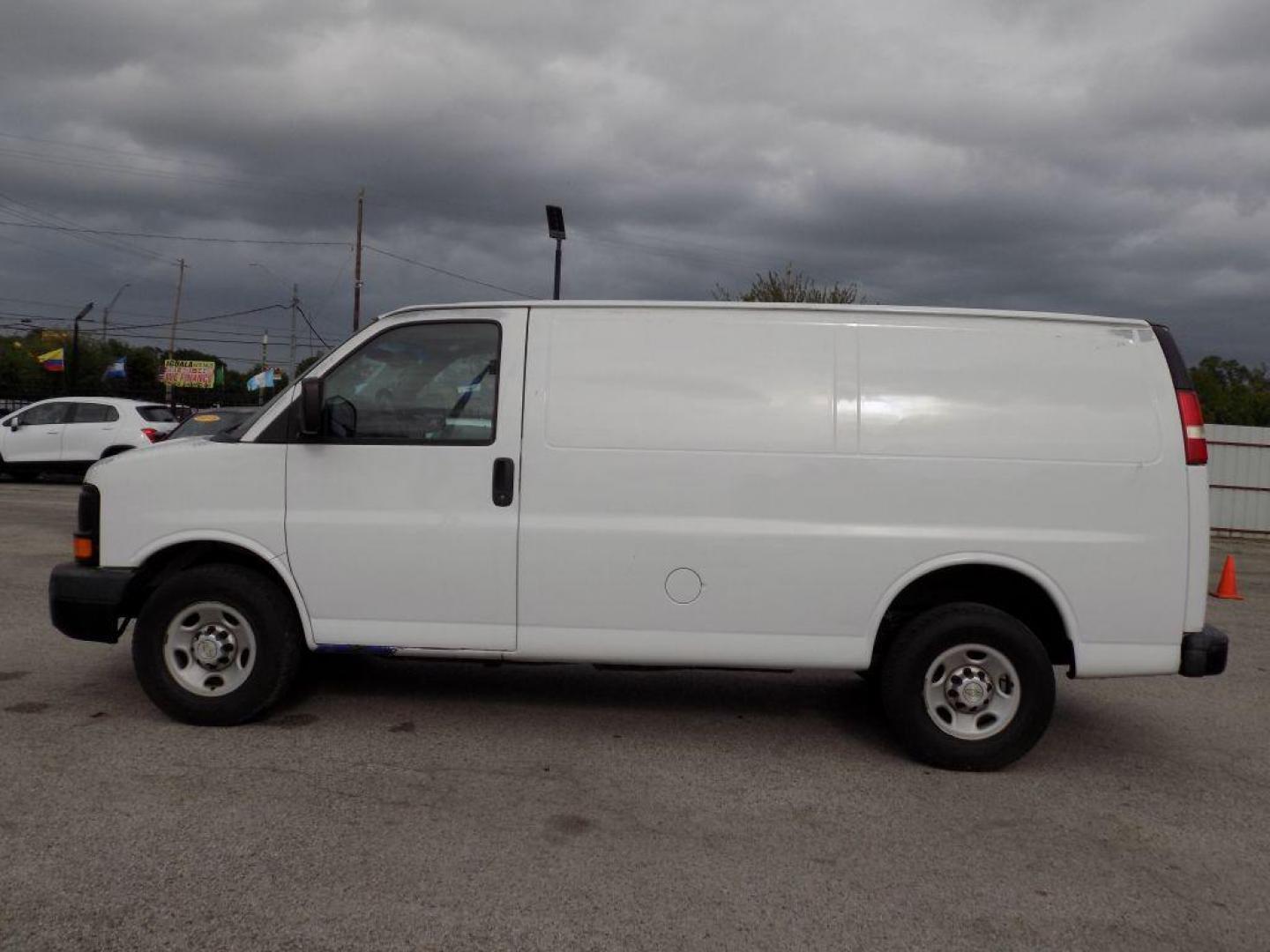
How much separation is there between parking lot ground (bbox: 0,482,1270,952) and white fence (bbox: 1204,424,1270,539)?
1537 cm

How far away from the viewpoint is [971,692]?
501 cm

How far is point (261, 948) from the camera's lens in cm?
321

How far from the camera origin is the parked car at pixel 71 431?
2028cm

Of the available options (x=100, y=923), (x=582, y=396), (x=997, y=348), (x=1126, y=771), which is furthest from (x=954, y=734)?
(x=100, y=923)

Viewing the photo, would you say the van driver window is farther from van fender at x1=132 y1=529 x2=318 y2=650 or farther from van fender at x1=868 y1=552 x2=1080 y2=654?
van fender at x1=868 y1=552 x2=1080 y2=654

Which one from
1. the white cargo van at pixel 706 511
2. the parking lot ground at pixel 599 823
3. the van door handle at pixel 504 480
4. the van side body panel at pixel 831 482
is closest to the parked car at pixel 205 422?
the parking lot ground at pixel 599 823

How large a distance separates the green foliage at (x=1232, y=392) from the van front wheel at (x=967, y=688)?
48491 mm

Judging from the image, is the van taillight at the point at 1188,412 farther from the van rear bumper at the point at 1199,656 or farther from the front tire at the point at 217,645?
the front tire at the point at 217,645

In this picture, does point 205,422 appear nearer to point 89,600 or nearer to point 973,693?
point 89,600

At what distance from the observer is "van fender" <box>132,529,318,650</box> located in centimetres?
523

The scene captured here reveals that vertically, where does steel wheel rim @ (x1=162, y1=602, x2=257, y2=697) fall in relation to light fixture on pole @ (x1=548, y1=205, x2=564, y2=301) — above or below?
below

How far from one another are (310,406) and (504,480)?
0.94m

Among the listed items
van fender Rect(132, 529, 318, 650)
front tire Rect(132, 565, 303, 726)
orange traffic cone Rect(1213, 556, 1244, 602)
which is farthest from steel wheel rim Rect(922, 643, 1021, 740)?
orange traffic cone Rect(1213, 556, 1244, 602)

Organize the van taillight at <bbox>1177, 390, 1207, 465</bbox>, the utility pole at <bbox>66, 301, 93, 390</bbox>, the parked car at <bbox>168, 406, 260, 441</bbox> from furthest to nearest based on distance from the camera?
the utility pole at <bbox>66, 301, 93, 390</bbox> < the parked car at <bbox>168, 406, 260, 441</bbox> < the van taillight at <bbox>1177, 390, 1207, 465</bbox>
